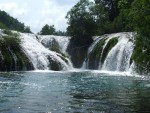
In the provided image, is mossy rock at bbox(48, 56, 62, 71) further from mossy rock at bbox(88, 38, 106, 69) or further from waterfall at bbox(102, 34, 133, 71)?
mossy rock at bbox(88, 38, 106, 69)

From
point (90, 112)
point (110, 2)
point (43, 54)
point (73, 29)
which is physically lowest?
point (90, 112)

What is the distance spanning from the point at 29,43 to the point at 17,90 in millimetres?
33257

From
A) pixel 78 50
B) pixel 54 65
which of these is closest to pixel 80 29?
pixel 78 50

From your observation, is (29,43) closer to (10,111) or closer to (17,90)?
(17,90)

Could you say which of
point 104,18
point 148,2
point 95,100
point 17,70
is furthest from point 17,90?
point 104,18

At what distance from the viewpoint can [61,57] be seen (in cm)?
5275

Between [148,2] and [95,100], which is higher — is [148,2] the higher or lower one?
the higher one

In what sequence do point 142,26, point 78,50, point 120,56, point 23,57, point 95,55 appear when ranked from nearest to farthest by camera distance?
1. point 142,26
2. point 23,57
3. point 120,56
4. point 95,55
5. point 78,50

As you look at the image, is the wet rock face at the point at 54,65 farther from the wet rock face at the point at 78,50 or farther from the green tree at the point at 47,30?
the green tree at the point at 47,30

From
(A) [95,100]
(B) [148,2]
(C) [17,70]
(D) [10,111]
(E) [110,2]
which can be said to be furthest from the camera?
(E) [110,2]

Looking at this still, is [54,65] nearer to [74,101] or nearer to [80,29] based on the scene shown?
[80,29]

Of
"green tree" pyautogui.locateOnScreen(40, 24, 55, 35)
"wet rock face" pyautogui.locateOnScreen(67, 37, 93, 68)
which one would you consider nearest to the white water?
"wet rock face" pyautogui.locateOnScreen(67, 37, 93, 68)

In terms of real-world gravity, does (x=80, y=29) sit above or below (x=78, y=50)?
above

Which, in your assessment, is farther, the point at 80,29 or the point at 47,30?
the point at 47,30
